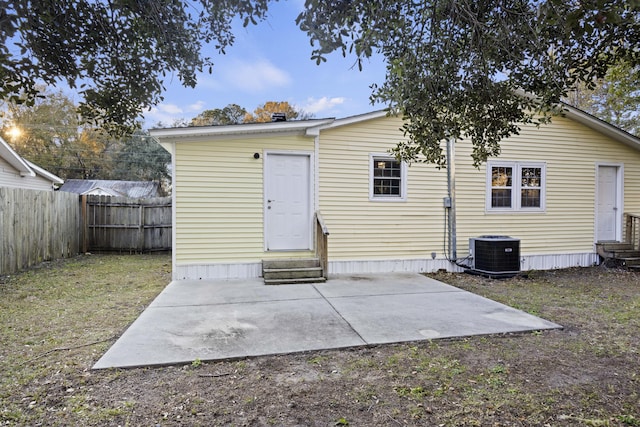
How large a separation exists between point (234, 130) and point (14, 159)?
28.6 feet

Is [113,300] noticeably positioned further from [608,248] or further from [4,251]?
[608,248]

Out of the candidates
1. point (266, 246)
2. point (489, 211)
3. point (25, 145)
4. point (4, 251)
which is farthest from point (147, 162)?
point (489, 211)

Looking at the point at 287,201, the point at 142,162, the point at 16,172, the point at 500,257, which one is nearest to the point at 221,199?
the point at 287,201

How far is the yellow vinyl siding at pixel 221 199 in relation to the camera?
6.49m

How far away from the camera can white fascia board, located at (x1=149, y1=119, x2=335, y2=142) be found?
617 cm

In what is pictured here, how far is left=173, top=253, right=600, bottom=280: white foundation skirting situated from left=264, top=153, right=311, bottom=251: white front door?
0.66 meters

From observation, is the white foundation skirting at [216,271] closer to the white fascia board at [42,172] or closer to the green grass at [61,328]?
the green grass at [61,328]

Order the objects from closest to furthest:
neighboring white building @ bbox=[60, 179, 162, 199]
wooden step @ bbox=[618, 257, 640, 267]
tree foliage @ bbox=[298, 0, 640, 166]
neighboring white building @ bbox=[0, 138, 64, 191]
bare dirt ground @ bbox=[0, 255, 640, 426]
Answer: bare dirt ground @ bbox=[0, 255, 640, 426] < tree foliage @ bbox=[298, 0, 640, 166] < wooden step @ bbox=[618, 257, 640, 267] < neighboring white building @ bbox=[0, 138, 64, 191] < neighboring white building @ bbox=[60, 179, 162, 199]

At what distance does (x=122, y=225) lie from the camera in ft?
35.6

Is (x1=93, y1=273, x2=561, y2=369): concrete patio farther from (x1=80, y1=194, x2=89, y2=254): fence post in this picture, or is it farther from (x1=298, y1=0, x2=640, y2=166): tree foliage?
(x1=80, y1=194, x2=89, y2=254): fence post

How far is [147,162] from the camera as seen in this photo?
86.1ft

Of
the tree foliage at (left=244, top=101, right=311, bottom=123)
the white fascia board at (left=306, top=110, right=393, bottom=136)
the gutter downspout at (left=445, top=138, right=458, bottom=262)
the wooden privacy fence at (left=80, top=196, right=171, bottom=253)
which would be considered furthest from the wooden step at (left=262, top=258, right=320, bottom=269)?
the tree foliage at (left=244, top=101, right=311, bottom=123)

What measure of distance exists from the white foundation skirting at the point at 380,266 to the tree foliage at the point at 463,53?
367 centimetres

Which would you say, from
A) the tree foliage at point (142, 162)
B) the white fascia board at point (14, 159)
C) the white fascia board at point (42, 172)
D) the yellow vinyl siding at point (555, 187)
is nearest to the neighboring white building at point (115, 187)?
the tree foliage at point (142, 162)
